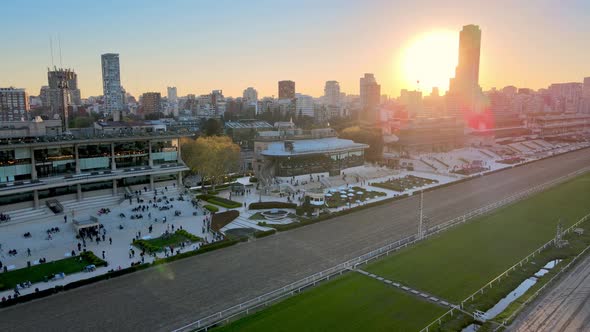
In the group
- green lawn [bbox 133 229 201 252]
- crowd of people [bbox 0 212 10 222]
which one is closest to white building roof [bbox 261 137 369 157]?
green lawn [bbox 133 229 201 252]

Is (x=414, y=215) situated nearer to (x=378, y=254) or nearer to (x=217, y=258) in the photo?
(x=378, y=254)

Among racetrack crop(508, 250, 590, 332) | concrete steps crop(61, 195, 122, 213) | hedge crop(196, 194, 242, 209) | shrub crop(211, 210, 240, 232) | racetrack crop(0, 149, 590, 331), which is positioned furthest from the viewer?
hedge crop(196, 194, 242, 209)

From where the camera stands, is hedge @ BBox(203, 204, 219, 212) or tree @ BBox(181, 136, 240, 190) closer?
hedge @ BBox(203, 204, 219, 212)

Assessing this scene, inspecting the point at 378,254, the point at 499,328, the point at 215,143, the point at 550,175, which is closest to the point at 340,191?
the point at 215,143

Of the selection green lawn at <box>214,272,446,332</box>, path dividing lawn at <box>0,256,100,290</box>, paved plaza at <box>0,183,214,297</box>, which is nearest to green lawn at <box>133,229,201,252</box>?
paved plaza at <box>0,183,214,297</box>

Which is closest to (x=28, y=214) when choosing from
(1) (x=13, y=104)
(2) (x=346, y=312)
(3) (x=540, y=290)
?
(2) (x=346, y=312)

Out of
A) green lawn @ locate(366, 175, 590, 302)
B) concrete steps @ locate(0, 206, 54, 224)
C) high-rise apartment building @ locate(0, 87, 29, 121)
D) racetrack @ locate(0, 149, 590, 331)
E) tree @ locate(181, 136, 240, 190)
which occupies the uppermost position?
high-rise apartment building @ locate(0, 87, 29, 121)

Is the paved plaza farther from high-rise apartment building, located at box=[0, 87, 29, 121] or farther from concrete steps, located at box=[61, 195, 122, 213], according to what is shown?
high-rise apartment building, located at box=[0, 87, 29, 121]

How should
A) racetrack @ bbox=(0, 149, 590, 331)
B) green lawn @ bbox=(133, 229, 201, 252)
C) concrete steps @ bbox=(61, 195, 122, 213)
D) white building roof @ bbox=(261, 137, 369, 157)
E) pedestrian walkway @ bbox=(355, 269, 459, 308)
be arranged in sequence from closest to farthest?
1. racetrack @ bbox=(0, 149, 590, 331)
2. pedestrian walkway @ bbox=(355, 269, 459, 308)
3. green lawn @ bbox=(133, 229, 201, 252)
4. concrete steps @ bbox=(61, 195, 122, 213)
5. white building roof @ bbox=(261, 137, 369, 157)

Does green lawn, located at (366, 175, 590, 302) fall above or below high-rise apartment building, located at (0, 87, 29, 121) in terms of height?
below
